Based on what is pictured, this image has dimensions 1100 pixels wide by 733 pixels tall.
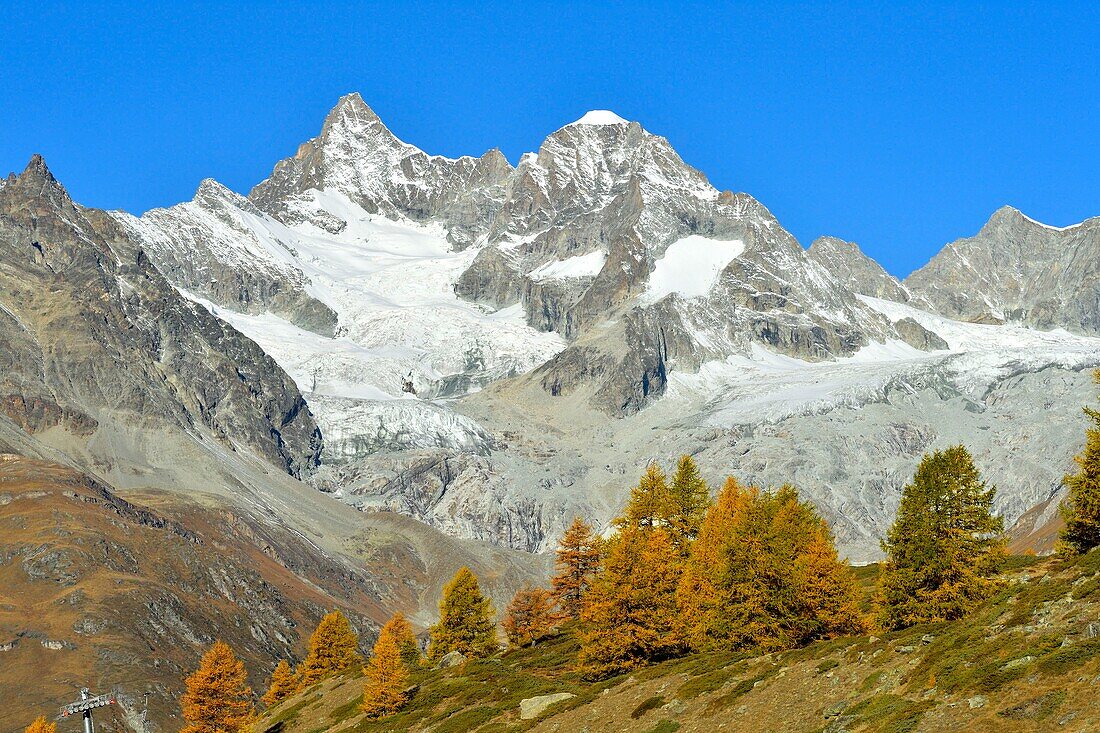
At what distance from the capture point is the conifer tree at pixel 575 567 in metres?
101

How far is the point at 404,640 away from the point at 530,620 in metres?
25.7

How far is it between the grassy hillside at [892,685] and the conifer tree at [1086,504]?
→ 2.44 metres

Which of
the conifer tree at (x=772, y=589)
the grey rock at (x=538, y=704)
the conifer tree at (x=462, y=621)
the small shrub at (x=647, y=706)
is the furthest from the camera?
the conifer tree at (x=462, y=621)

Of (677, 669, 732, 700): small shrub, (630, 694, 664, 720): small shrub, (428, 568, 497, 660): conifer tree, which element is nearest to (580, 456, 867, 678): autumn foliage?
(677, 669, 732, 700): small shrub

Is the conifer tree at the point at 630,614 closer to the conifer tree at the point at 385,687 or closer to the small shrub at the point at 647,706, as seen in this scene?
the small shrub at the point at 647,706

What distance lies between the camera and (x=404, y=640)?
130500 mm

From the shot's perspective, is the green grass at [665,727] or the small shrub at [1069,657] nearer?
the small shrub at [1069,657]

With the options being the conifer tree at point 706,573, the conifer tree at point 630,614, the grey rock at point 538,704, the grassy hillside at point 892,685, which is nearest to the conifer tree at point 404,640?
the grassy hillside at point 892,685

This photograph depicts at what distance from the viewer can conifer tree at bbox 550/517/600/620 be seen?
101 m

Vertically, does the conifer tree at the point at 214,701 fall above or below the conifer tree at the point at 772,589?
above

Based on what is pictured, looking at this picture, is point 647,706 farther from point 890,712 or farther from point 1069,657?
point 1069,657

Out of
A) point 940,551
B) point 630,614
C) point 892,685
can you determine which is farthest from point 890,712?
point 630,614

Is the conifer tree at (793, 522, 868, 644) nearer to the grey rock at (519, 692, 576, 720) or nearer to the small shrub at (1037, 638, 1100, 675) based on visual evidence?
the grey rock at (519, 692, 576, 720)

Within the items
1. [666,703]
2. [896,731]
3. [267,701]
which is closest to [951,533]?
[666,703]
